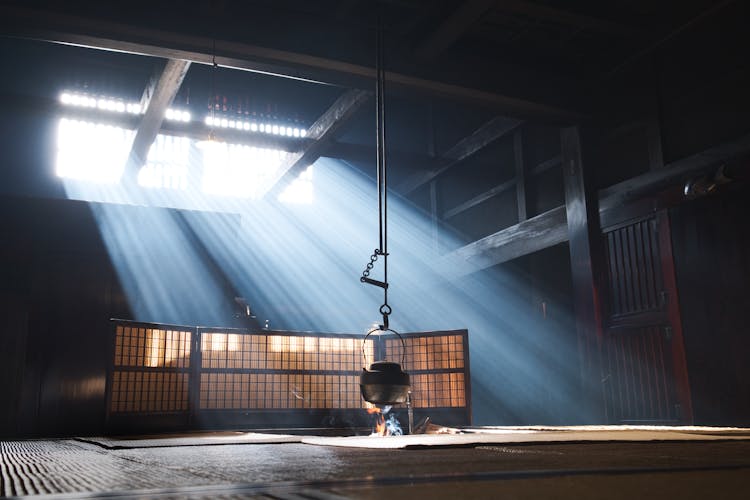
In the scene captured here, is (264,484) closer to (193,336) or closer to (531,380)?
(193,336)

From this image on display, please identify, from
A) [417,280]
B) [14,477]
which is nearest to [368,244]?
[417,280]

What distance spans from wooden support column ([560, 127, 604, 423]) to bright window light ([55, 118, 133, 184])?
17.5ft

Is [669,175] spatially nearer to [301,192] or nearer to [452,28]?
[452,28]

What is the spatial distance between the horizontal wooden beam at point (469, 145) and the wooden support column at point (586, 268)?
1.25m

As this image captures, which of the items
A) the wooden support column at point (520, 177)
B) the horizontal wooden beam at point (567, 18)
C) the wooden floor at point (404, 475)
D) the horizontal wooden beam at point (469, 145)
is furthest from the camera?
the horizontal wooden beam at point (469, 145)

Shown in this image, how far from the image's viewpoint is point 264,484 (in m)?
1.26

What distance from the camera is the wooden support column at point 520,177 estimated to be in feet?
23.9

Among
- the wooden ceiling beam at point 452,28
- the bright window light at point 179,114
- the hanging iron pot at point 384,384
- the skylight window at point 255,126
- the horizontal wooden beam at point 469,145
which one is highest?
the bright window light at point 179,114

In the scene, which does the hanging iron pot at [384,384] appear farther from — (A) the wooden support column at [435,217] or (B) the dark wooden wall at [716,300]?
(A) the wooden support column at [435,217]

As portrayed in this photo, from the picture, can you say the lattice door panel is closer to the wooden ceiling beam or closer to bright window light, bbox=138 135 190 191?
the wooden ceiling beam

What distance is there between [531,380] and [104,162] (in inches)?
235

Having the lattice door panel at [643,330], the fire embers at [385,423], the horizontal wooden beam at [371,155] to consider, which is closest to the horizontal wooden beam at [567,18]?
the lattice door panel at [643,330]

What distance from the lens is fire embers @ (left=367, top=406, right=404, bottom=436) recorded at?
5488 mm

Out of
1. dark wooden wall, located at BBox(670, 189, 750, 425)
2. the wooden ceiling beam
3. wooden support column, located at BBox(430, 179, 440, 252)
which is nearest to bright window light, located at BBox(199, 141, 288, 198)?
wooden support column, located at BBox(430, 179, 440, 252)
